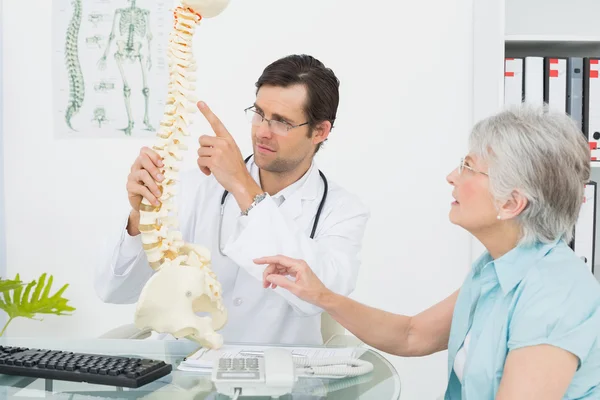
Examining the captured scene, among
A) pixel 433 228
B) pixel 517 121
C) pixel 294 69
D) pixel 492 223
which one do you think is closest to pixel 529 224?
pixel 492 223

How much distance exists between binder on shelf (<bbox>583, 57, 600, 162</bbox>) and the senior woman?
1.12 metres

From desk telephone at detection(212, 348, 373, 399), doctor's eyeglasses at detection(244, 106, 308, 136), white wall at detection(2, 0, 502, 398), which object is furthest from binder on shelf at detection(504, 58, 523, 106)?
desk telephone at detection(212, 348, 373, 399)

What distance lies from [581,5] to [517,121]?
1740 mm

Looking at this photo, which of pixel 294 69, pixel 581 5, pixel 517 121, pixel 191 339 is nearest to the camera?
pixel 517 121

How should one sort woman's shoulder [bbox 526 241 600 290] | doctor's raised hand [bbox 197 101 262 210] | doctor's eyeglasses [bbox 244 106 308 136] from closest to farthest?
1. woman's shoulder [bbox 526 241 600 290]
2. doctor's raised hand [bbox 197 101 262 210]
3. doctor's eyeglasses [bbox 244 106 308 136]

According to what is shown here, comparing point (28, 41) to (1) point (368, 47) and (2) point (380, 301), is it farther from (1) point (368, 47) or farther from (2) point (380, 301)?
(2) point (380, 301)

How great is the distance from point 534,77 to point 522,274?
127 centimetres

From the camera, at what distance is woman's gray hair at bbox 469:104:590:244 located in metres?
1.37

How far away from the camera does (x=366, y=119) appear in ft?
9.58

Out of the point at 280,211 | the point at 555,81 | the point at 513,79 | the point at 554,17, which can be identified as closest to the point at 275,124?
the point at 280,211

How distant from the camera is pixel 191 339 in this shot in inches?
59.7

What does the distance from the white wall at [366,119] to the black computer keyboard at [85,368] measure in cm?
167

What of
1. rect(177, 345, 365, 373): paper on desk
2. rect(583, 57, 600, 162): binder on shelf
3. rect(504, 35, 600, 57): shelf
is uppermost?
rect(504, 35, 600, 57): shelf

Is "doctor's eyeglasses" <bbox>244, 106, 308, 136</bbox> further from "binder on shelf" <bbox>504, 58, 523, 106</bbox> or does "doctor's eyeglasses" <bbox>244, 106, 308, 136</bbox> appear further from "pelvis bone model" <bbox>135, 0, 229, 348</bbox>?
"binder on shelf" <bbox>504, 58, 523, 106</bbox>
